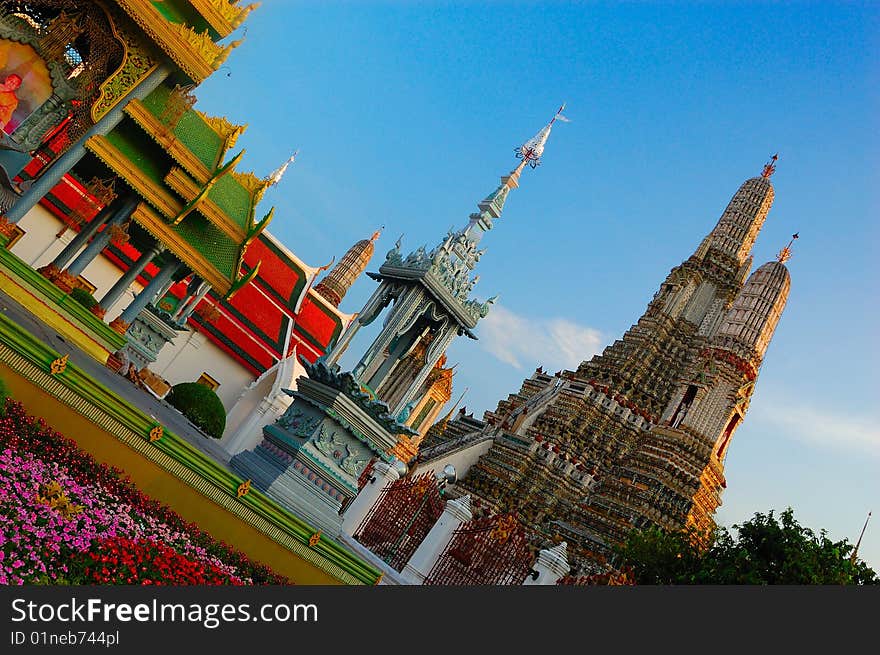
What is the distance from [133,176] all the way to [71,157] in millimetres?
1358

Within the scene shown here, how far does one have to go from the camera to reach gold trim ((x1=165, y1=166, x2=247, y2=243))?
1650 cm

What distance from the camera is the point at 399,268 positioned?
47.0 feet

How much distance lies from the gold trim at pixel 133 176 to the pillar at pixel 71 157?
18 cm

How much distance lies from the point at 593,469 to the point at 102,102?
22647 mm

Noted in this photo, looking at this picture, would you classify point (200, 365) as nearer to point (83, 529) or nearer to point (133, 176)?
point (133, 176)

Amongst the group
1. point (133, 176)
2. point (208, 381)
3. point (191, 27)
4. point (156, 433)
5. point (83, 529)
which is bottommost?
point (83, 529)

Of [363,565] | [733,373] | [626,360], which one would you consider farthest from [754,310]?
[363,565]

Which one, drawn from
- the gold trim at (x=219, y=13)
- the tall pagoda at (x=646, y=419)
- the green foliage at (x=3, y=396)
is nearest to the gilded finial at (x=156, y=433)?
the green foliage at (x=3, y=396)

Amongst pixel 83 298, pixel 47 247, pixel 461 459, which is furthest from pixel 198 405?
pixel 461 459

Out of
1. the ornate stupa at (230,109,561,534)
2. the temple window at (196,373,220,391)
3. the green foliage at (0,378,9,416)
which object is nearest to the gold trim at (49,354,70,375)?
the green foliage at (0,378,9,416)

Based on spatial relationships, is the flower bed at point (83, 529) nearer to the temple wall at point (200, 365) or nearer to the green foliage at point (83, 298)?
the green foliage at point (83, 298)

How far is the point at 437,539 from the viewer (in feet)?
46.3

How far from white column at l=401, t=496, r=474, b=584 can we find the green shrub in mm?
7037

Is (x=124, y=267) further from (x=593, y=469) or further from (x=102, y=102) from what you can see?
(x=593, y=469)
